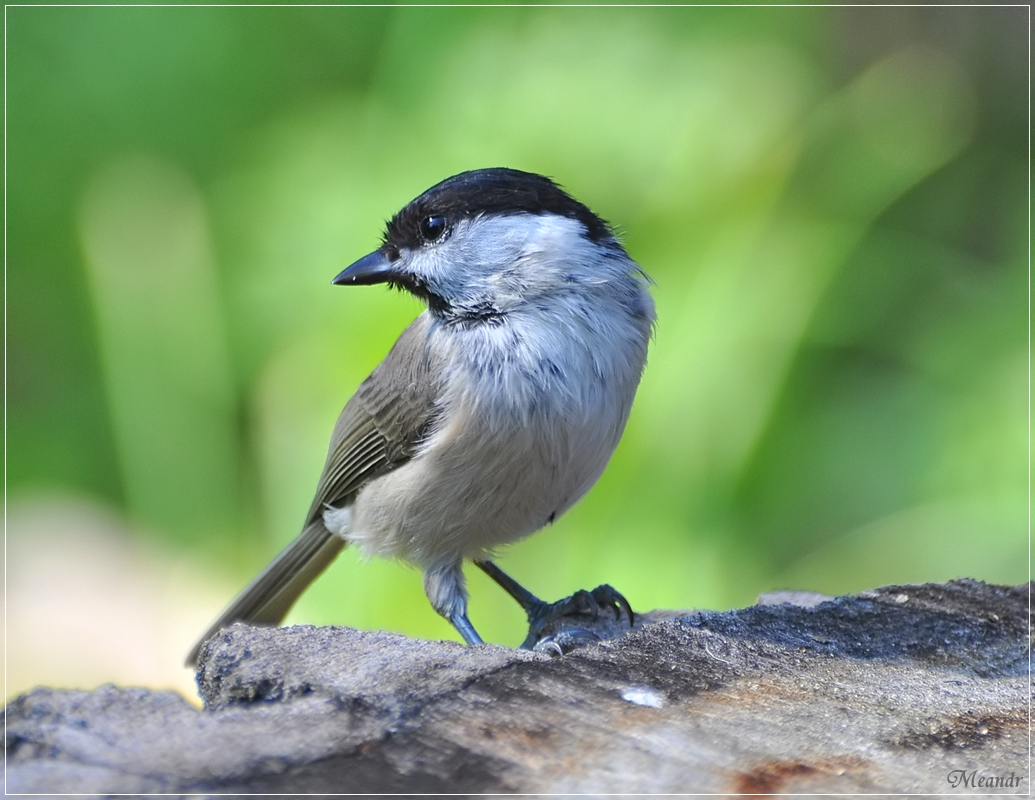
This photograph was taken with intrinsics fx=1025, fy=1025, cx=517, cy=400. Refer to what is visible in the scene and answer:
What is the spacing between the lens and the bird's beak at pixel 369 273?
3000 mm

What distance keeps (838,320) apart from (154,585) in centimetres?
321

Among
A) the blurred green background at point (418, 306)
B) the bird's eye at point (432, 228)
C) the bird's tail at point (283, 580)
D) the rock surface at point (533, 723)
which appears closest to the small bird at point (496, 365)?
the bird's eye at point (432, 228)

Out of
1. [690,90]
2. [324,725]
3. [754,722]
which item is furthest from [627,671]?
[690,90]

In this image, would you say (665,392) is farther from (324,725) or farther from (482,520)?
(324,725)

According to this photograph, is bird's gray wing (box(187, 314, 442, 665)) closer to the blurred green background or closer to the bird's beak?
the bird's beak

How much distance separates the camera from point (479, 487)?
287 centimetres

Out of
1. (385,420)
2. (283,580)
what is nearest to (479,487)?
(385,420)

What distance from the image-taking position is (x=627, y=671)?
1.96m

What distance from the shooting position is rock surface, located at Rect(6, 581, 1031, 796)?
1542mm

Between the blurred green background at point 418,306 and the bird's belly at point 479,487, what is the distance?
97 centimetres

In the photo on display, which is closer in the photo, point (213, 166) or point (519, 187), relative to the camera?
point (519, 187)

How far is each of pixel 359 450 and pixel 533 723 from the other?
70.2 inches

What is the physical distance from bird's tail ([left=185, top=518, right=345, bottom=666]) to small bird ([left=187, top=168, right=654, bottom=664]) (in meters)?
0.57
